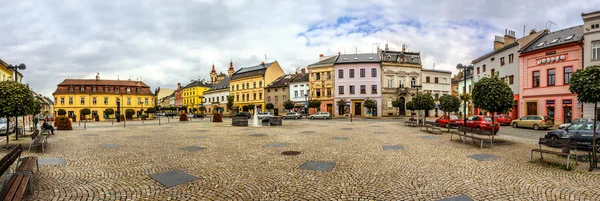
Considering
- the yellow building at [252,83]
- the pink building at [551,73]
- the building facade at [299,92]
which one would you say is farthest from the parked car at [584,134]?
the yellow building at [252,83]

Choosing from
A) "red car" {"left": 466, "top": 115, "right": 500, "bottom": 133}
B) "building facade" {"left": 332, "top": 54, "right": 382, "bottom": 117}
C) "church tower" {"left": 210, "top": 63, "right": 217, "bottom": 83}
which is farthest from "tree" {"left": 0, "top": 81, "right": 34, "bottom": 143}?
"church tower" {"left": 210, "top": 63, "right": 217, "bottom": 83}

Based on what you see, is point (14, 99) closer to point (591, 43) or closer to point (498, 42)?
point (591, 43)

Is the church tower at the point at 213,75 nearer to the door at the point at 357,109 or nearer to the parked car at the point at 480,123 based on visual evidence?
the door at the point at 357,109

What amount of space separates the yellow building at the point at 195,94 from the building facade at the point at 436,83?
60.1 metres

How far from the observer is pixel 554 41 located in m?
28.0

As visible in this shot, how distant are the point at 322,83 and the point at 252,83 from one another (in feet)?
60.6

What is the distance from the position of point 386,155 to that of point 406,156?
2.15ft

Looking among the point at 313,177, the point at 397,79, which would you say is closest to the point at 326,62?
the point at 397,79

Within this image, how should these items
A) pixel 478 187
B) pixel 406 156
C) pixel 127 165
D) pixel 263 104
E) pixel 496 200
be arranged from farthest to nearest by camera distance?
pixel 263 104 → pixel 406 156 → pixel 127 165 → pixel 478 187 → pixel 496 200

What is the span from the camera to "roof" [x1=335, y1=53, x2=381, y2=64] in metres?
51.9

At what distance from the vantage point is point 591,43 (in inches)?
966

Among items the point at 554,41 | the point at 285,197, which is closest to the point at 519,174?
the point at 285,197

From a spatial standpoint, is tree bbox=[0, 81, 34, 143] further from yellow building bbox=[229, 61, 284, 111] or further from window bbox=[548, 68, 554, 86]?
yellow building bbox=[229, 61, 284, 111]

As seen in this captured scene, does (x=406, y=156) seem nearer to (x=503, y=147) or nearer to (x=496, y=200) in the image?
(x=496, y=200)
